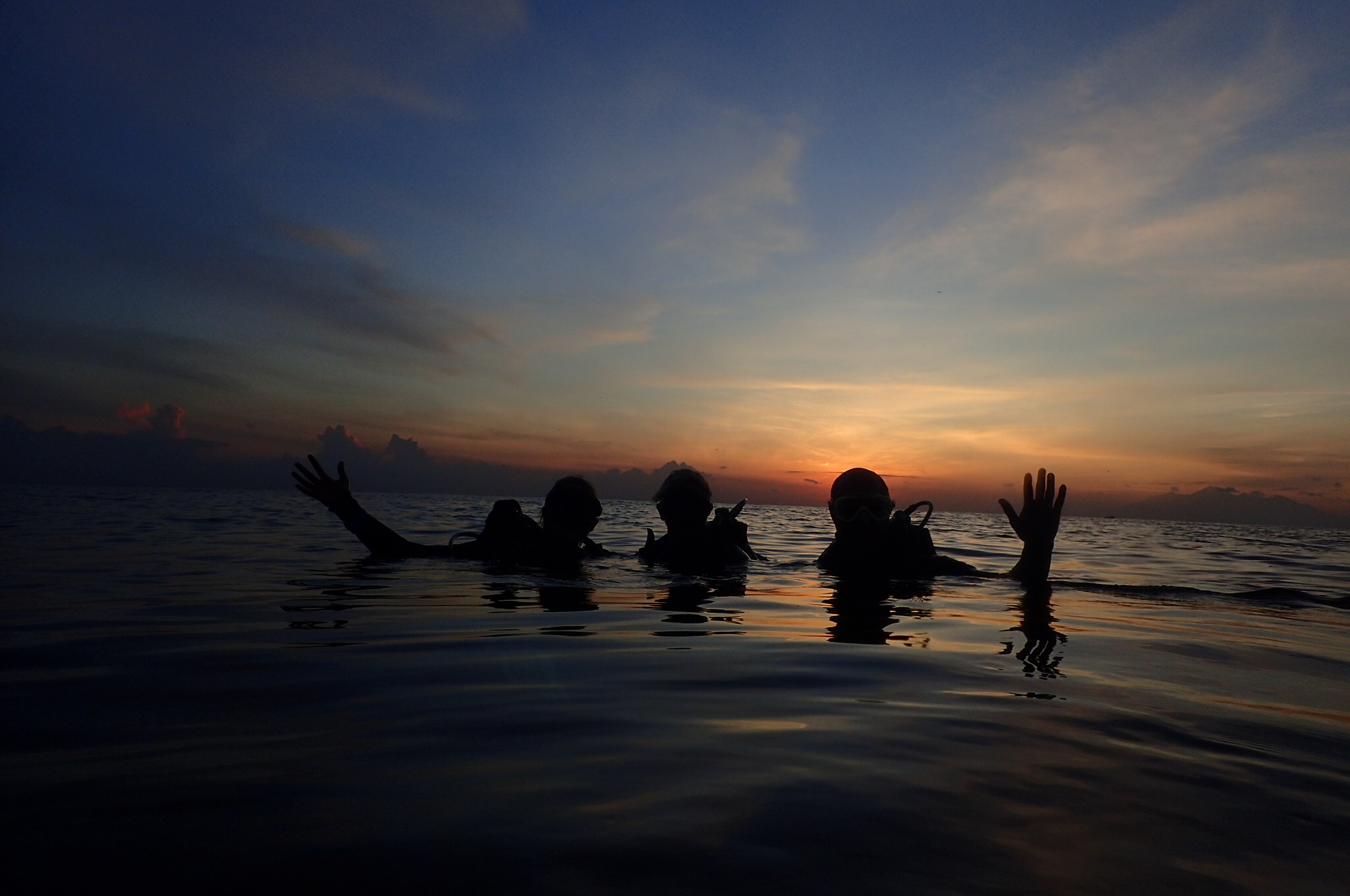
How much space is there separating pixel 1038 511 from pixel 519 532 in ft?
→ 21.0

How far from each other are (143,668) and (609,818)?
10.4ft

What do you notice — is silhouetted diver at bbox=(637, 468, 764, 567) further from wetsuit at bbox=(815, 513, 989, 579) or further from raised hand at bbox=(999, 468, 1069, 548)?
raised hand at bbox=(999, 468, 1069, 548)

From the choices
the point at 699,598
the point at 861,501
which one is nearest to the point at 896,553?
the point at 861,501

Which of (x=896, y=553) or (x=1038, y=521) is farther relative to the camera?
(x=896, y=553)

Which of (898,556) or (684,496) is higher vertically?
(684,496)

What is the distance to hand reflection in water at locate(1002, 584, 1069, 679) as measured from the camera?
3.82 m

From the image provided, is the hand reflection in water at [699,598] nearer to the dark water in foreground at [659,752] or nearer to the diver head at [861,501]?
the dark water in foreground at [659,752]

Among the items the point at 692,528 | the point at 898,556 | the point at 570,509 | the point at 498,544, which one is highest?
the point at 570,509

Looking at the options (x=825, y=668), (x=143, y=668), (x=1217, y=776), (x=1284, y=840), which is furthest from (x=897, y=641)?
(x=143, y=668)

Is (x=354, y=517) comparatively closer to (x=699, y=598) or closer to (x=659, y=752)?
(x=699, y=598)

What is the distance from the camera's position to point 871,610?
20.4 ft

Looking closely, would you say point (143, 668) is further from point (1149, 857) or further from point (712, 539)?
point (712, 539)

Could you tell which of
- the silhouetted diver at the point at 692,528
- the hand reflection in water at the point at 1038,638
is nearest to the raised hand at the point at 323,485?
the silhouetted diver at the point at 692,528

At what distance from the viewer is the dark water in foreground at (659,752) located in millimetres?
1602
